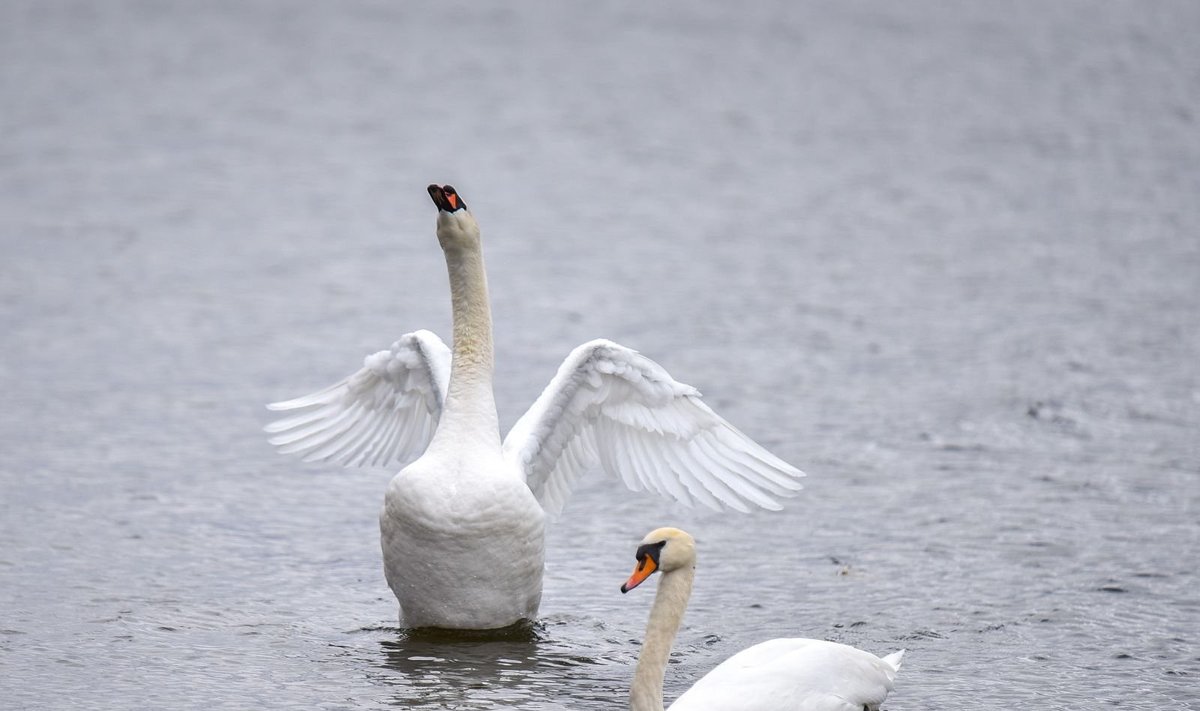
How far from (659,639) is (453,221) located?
237cm

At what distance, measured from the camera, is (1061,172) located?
21.4 metres

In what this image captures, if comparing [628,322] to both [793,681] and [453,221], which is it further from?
[793,681]

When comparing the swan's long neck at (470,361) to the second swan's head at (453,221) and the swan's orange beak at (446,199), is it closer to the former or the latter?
the second swan's head at (453,221)

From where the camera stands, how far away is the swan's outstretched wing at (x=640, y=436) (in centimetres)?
816

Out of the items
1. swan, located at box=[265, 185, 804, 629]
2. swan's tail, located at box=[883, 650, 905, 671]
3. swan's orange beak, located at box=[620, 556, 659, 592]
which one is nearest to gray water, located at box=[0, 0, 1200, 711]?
swan's tail, located at box=[883, 650, 905, 671]

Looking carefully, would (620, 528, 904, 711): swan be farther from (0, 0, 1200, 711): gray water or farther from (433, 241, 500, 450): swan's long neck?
(433, 241, 500, 450): swan's long neck

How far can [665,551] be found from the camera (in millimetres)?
6719

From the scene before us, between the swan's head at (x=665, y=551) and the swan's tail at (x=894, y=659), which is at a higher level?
the swan's head at (x=665, y=551)

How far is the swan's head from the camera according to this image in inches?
263

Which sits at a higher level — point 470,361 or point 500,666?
point 470,361

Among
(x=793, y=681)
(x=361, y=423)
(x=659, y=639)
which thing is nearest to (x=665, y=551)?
(x=659, y=639)

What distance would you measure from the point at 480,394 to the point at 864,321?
24.3 ft

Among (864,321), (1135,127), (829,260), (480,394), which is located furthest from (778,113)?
(480,394)

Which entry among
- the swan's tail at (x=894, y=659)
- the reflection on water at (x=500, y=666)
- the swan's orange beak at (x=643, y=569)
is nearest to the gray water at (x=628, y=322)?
the reflection on water at (x=500, y=666)
